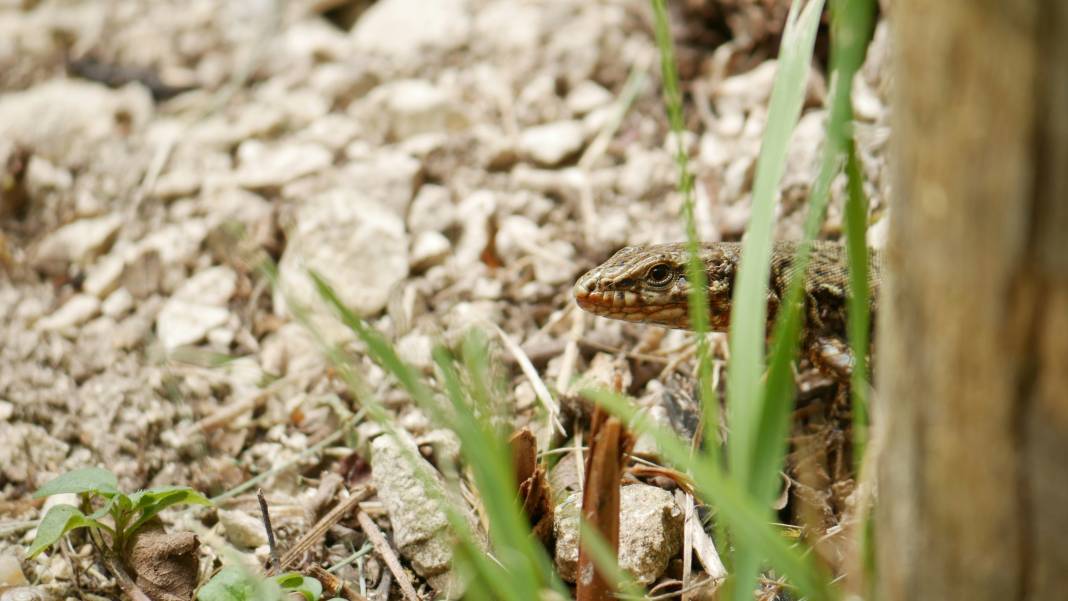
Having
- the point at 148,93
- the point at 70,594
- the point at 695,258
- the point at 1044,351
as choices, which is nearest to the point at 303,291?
the point at 70,594

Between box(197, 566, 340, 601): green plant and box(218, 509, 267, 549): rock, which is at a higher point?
box(197, 566, 340, 601): green plant

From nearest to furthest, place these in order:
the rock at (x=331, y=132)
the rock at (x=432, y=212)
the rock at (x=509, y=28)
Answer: the rock at (x=432, y=212)
the rock at (x=331, y=132)
the rock at (x=509, y=28)

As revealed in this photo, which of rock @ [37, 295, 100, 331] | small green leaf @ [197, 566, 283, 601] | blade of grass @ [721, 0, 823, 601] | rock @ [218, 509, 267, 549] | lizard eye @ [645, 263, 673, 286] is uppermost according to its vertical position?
blade of grass @ [721, 0, 823, 601]

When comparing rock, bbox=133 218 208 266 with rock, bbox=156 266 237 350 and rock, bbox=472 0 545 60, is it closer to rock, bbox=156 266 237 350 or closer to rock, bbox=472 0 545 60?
rock, bbox=156 266 237 350

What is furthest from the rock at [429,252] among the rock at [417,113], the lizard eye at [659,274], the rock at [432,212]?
the lizard eye at [659,274]

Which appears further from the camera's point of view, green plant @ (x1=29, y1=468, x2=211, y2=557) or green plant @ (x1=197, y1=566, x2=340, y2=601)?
green plant @ (x1=29, y1=468, x2=211, y2=557)

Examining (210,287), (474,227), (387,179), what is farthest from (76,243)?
(474,227)

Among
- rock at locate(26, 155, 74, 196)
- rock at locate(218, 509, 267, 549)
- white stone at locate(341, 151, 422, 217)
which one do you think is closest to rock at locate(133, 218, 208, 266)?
rock at locate(26, 155, 74, 196)

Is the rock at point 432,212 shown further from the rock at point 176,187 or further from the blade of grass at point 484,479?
the blade of grass at point 484,479
